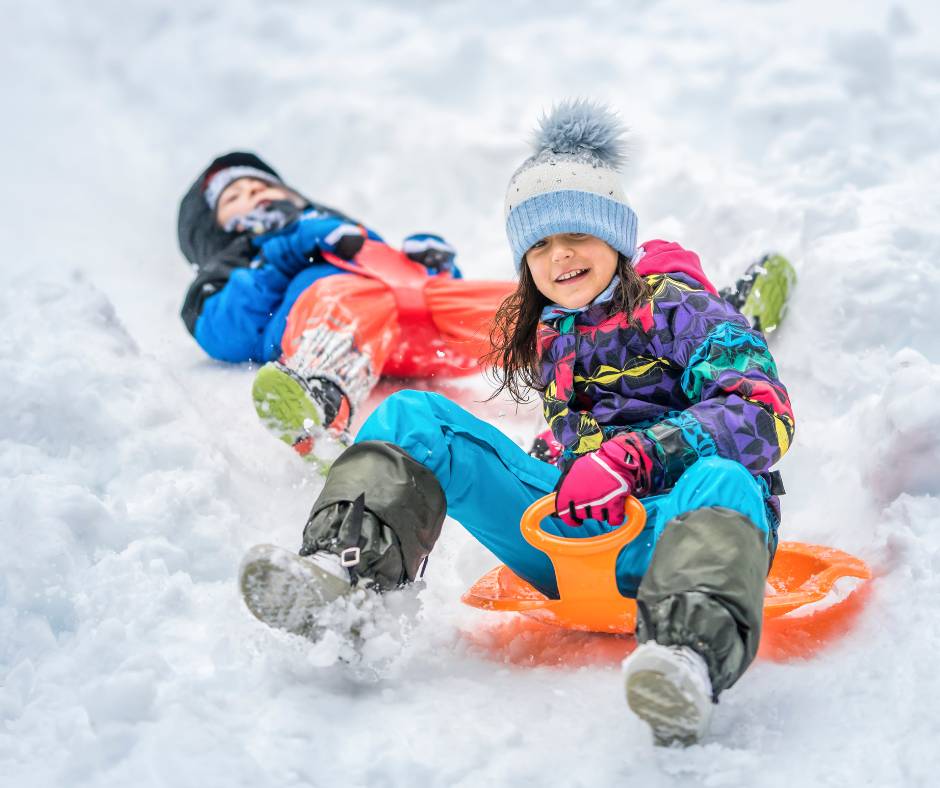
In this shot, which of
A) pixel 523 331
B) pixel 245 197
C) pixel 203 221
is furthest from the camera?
pixel 203 221

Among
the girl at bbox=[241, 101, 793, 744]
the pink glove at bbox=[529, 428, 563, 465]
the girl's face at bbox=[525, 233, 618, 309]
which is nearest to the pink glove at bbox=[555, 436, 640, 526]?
the girl at bbox=[241, 101, 793, 744]

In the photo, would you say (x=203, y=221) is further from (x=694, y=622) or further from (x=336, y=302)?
(x=694, y=622)

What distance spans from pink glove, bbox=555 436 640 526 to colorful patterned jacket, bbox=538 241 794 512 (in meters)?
0.03

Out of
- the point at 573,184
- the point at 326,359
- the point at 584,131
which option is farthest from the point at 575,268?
the point at 326,359

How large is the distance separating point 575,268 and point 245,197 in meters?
2.24

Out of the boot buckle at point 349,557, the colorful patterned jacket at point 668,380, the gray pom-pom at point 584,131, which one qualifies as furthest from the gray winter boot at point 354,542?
the gray pom-pom at point 584,131

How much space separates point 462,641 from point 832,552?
68cm

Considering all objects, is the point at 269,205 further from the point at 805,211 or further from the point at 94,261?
the point at 805,211

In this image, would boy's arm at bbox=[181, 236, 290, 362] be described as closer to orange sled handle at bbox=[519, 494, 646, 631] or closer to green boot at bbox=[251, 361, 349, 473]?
green boot at bbox=[251, 361, 349, 473]

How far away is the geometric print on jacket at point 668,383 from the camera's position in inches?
57.1

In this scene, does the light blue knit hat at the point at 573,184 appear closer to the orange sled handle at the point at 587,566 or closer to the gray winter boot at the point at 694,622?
the orange sled handle at the point at 587,566

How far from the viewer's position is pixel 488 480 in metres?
1.62

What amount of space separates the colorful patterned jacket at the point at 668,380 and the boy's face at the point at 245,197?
211cm

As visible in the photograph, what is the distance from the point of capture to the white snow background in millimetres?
1293
